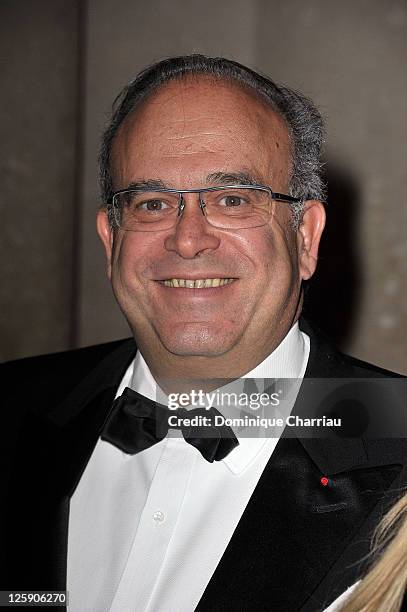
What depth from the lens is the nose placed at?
1.87m

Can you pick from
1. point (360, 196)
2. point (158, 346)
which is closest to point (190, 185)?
point (158, 346)

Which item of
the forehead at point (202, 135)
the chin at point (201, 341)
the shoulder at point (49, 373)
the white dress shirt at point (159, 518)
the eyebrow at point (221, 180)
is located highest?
the forehead at point (202, 135)

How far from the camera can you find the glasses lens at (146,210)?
193 cm

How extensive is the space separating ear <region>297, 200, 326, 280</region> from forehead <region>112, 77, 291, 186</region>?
0.13 m

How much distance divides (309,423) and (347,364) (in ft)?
0.80

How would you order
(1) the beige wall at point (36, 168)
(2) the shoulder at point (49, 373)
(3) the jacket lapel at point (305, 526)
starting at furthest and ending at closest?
1. (1) the beige wall at point (36, 168)
2. (2) the shoulder at point (49, 373)
3. (3) the jacket lapel at point (305, 526)

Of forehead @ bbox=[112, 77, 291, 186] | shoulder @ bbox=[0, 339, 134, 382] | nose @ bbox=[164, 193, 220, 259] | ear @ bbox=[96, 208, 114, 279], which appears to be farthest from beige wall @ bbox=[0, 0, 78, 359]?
nose @ bbox=[164, 193, 220, 259]

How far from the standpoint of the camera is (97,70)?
152 inches

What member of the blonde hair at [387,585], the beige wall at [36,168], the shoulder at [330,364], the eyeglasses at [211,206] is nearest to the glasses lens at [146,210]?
the eyeglasses at [211,206]

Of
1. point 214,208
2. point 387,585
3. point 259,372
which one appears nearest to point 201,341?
point 259,372

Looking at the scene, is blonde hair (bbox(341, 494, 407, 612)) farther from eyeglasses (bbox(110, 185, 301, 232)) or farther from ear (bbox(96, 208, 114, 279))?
ear (bbox(96, 208, 114, 279))

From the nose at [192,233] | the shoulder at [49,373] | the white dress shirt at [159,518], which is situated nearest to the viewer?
the white dress shirt at [159,518]

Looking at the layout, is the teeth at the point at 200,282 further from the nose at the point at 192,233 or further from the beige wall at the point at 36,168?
the beige wall at the point at 36,168

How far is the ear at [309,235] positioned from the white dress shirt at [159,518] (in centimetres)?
18
